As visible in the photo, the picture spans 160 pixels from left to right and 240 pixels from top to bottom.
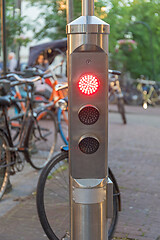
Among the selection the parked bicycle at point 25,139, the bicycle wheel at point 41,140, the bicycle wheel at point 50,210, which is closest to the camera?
the bicycle wheel at point 50,210

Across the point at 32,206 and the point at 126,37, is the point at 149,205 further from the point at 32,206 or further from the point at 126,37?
the point at 126,37

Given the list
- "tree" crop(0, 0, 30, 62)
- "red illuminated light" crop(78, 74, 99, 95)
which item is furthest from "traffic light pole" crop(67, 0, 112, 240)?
"tree" crop(0, 0, 30, 62)

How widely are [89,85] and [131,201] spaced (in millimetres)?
2615

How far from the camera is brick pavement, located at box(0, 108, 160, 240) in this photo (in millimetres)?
3727

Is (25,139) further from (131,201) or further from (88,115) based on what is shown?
(88,115)

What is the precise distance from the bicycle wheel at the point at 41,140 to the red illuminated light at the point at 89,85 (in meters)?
2.89

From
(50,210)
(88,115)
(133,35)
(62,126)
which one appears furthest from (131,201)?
(133,35)

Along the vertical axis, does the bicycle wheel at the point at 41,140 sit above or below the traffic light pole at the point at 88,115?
below

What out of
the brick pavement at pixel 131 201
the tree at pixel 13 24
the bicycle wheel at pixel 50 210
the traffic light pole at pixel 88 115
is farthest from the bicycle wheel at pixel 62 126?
the tree at pixel 13 24

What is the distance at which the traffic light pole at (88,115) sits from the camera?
2.29m

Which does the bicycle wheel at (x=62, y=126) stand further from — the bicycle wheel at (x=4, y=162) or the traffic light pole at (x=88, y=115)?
the traffic light pole at (x=88, y=115)

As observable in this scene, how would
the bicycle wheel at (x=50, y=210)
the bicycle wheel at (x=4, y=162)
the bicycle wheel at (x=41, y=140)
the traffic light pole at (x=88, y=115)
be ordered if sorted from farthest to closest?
the bicycle wheel at (x=41, y=140) → the bicycle wheel at (x=4, y=162) → the bicycle wheel at (x=50, y=210) → the traffic light pole at (x=88, y=115)

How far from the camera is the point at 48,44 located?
408 inches

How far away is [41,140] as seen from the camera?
5.65 meters
